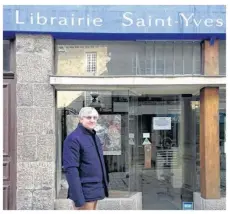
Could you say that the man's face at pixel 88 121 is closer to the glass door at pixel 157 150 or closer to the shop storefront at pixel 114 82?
the shop storefront at pixel 114 82

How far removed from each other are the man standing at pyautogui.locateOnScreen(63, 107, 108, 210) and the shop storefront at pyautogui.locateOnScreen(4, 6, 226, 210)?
1671 mm

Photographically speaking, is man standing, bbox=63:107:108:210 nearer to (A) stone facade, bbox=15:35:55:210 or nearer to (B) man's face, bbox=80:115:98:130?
(B) man's face, bbox=80:115:98:130

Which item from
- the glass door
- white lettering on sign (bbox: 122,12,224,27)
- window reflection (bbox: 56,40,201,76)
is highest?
A: white lettering on sign (bbox: 122,12,224,27)

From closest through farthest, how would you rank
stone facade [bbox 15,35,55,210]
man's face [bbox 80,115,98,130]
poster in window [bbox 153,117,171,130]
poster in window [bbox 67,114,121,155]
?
1. man's face [bbox 80,115,98,130]
2. stone facade [bbox 15,35,55,210]
3. poster in window [bbox 67,114,121,155]
4. poster in window [bbox 153,117,171,130]

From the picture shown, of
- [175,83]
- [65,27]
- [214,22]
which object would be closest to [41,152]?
[65,27]

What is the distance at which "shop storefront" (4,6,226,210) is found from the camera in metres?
5.51

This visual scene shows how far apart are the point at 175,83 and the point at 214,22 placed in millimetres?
1185

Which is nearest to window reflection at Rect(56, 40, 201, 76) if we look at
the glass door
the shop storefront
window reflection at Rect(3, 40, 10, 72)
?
the shop storefront

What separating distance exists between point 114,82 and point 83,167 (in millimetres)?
2022

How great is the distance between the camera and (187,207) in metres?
6.12

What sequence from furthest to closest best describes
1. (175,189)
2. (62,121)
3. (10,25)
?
(175,189), (62,121), (10,25)

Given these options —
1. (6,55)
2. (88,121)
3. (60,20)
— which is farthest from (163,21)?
(6,55)

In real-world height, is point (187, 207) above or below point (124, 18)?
below
